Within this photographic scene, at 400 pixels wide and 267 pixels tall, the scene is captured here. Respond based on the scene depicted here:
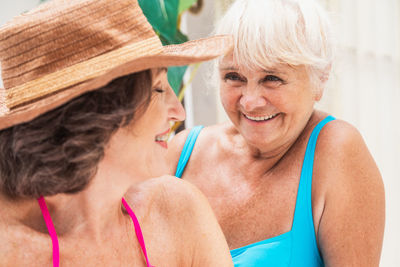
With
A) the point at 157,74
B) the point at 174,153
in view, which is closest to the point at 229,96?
the point at 174,153

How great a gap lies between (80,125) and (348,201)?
3.18 feet

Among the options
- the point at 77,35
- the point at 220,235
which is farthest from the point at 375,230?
the point at 77,35

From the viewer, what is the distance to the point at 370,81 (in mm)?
3211

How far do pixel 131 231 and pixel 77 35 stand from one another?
0.49 metres

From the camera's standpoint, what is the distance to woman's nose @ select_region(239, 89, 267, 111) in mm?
1605

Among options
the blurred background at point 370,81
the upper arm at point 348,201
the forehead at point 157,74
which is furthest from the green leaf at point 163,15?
the forehead at point 157,74

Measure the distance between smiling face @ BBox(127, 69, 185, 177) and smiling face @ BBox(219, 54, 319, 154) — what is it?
1.45 feet

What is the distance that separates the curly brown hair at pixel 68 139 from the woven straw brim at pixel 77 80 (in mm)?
30

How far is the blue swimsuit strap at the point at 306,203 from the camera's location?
165 cm

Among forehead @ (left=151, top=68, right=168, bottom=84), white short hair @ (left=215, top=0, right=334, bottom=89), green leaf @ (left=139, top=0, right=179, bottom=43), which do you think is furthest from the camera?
green leaf @ (left=139, top=0, right=179, bottom=43)

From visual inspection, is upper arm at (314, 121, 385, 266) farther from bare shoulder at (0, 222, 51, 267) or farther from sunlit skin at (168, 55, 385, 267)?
bare shoulder at (0, 222, 51, 267)

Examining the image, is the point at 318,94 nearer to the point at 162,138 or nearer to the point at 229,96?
the point at 229,96

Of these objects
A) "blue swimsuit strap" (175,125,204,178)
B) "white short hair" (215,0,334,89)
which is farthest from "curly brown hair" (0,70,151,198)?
"blue swimsuit strap" (175,125,204,178)

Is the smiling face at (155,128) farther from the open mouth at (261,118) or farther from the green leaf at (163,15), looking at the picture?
the green leaf at (163,15)
